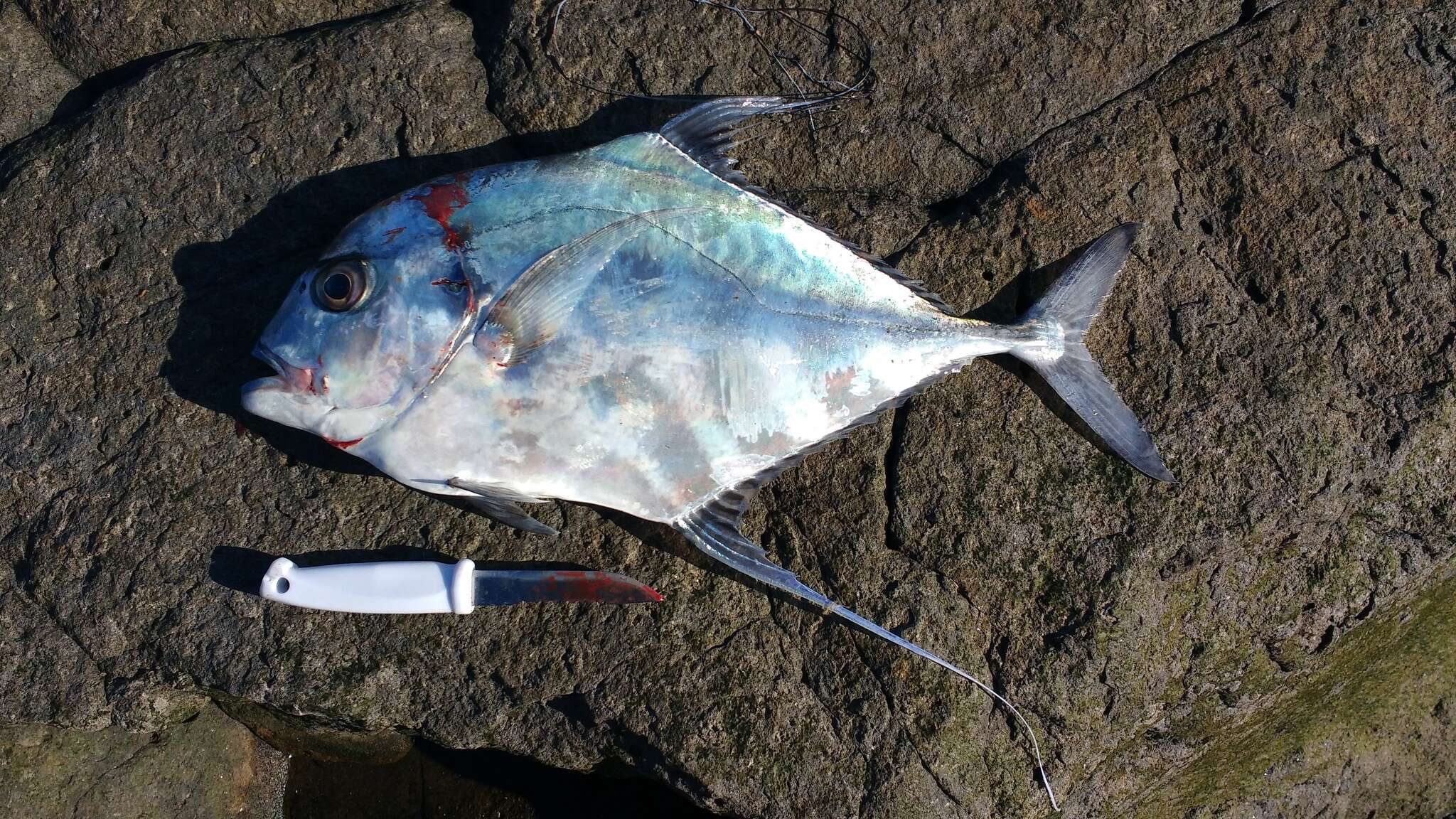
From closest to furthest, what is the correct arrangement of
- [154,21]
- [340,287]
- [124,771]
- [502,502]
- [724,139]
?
[340,287] → [502,502] → [724,139] → [124,771] → [154,21]

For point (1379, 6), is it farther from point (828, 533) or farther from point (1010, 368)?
point (828, 533)

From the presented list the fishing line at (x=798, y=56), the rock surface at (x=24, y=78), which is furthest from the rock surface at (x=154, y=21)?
the fishing line at (x=798, y=56)

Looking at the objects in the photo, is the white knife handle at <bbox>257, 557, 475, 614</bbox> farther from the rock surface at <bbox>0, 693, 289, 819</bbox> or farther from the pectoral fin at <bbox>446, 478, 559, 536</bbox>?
the rock surface at <bbox>0, 693, 289, 819</bbox>

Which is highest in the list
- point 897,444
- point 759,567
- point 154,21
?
point 154,21

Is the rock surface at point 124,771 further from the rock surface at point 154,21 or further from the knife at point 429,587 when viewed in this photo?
the rock surface at point 154,21

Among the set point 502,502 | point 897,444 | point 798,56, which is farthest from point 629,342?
point 798,56

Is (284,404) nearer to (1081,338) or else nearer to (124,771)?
(124,771)

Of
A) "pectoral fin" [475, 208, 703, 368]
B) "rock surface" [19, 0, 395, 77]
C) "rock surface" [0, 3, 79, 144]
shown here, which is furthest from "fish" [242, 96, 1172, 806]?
"rock surface" [0, 3, 79, 144]

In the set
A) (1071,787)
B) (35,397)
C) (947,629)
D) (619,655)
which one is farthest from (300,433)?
(1071,787)
